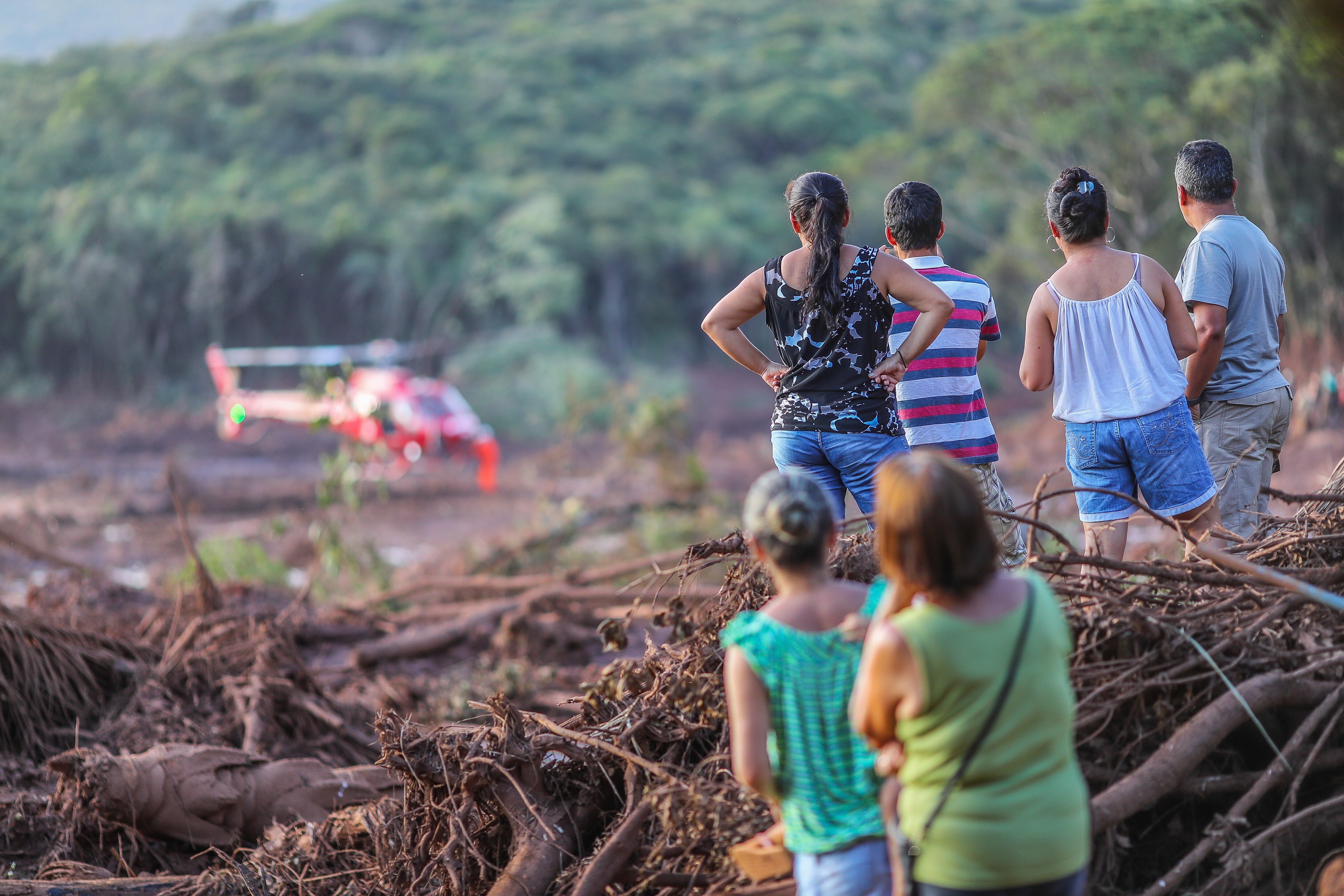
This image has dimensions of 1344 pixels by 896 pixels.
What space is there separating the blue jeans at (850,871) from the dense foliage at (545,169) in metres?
13.8

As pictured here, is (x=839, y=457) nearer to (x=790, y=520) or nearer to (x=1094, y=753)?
(x=1094, y=753)

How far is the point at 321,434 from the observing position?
24750mm

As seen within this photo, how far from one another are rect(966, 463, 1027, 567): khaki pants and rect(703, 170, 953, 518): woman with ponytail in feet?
0.95

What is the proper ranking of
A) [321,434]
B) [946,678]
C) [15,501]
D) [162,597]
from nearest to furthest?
1. [946,678]
2. [162,597]
3. [15,501]
4. [321,434]

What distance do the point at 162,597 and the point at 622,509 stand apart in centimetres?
389

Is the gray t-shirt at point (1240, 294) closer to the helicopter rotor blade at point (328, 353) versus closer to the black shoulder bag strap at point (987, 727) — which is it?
the black shoulder bag strap at point (987, 727)

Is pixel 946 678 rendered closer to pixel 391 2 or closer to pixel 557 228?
pixel 557 228

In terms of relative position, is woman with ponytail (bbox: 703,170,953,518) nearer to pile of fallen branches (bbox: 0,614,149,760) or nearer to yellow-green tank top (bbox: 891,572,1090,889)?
yellow-green tank top (bbox: 891,572,1090,889)

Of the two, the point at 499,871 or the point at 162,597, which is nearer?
the point at 499,871

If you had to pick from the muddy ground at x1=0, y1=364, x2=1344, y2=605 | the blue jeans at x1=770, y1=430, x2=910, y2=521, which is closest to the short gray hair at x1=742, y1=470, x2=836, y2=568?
the blue jeans at x1=770, y1=430, x2=910, y2=521

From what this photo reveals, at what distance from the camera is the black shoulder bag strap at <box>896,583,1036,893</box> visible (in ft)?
5.95

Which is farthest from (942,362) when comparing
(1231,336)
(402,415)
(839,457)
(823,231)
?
(402,415)

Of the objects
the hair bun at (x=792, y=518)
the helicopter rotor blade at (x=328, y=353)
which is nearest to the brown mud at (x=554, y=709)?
the hair bun at (x=792, y=518)

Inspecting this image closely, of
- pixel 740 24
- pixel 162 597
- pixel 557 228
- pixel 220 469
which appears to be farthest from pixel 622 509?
pixel 740 24
